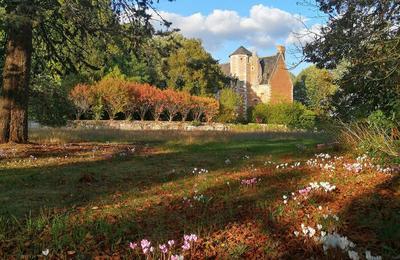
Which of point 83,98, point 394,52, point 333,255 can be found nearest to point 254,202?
point 333,255

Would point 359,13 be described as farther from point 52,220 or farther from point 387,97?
point 52,220

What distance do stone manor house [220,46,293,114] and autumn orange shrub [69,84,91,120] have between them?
141 feet

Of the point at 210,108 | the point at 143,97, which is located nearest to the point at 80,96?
the point at 143,97

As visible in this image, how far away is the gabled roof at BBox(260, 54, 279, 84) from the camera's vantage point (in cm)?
8356

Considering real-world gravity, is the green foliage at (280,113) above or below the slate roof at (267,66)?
below

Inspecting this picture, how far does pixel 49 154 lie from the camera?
11445 mm

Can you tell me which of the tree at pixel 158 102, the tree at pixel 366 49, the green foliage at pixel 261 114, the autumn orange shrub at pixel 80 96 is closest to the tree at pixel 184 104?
the tree at pixel 158 102

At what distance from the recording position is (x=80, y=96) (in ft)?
136

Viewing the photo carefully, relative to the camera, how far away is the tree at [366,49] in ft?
31.5

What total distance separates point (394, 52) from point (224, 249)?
7.49 m

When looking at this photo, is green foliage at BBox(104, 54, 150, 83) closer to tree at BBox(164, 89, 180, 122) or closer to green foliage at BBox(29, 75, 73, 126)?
tree at BBox(164, 89, 180, 122)

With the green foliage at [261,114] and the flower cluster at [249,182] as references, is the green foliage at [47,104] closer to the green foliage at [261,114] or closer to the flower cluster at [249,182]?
the flower cluster at [249,182]

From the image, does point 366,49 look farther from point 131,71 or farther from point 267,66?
point 267,66

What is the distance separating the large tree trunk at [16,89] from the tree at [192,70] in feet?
155
